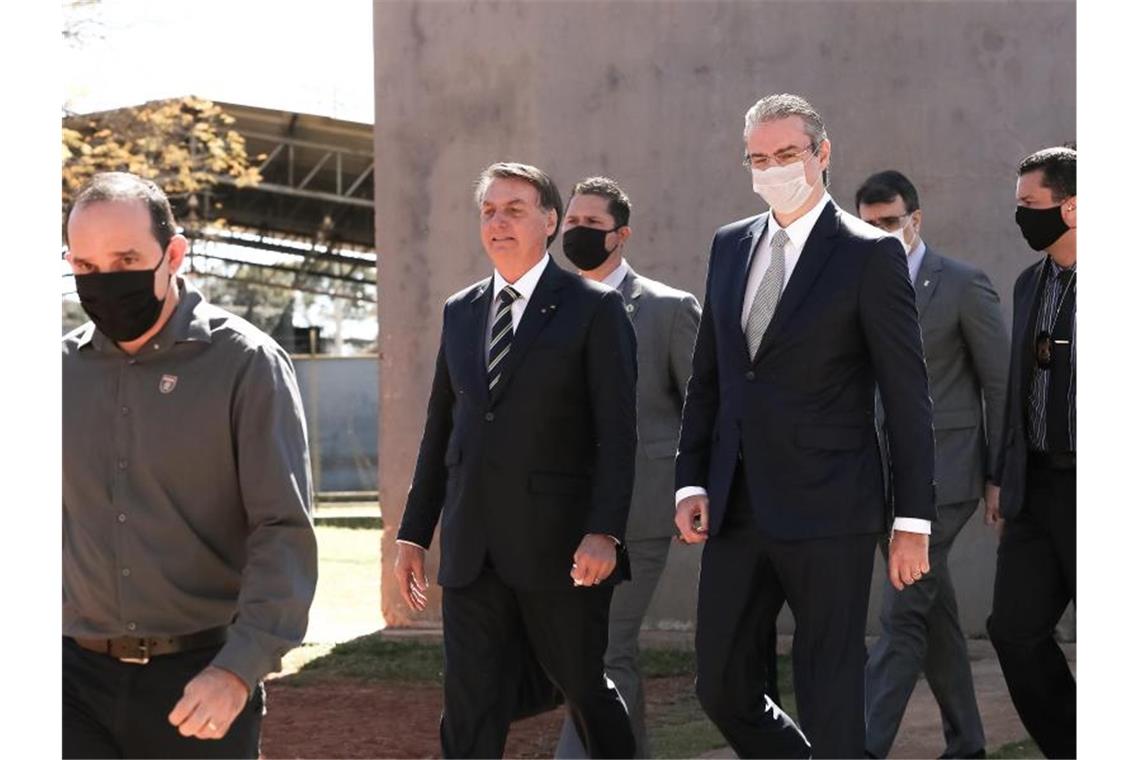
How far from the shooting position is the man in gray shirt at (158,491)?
14.8 feet

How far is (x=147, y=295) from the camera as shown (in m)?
4.59

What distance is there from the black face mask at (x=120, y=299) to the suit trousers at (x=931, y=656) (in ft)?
12.1

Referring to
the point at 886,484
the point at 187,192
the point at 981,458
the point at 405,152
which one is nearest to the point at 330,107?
the point at 187,192

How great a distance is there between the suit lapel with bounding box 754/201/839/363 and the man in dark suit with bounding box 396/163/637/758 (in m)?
0.65

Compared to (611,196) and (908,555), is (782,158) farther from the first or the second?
(611,196)

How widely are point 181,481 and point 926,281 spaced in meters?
3.85

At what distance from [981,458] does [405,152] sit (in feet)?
15.1

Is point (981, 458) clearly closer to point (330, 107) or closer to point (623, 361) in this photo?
point (623, 361)

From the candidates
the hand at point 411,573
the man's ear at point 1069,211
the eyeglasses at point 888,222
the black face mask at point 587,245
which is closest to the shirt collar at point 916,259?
the eyeglasses at point 888,222

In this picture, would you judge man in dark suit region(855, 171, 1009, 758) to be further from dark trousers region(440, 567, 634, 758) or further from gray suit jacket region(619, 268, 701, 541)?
dark trousers region(440, 567, 634, 758)

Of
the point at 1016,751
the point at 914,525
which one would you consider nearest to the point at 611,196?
the point at 914,525

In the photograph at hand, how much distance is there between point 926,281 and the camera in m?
7.55

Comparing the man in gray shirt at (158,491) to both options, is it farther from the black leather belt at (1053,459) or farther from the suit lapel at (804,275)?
the black leather belt at (1053,459)

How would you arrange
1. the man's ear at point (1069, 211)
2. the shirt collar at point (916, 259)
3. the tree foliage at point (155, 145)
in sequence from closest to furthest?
the man's ear at point (1069, 211)
the shirt collar at point (916, 259)
the tree foliage at point (155, 145)
